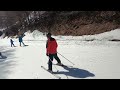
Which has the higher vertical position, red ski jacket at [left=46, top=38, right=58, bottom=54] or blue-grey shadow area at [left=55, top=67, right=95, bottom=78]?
red ski jacket at [left=46, top=38, right=58, bottom=54]

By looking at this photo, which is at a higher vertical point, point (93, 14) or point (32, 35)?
point (93, 14)

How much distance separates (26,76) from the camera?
9.16 meters

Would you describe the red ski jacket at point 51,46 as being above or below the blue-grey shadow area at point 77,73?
above

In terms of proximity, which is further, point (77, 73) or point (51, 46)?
point (51, 46)

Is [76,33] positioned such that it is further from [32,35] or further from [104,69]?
[104,69]

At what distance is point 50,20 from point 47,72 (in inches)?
1140

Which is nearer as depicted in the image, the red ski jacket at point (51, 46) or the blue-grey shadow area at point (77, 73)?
the blue-grey shadow area at point (77, 73)

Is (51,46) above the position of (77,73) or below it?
above

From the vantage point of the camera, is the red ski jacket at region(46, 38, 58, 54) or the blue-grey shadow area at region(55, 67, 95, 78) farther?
the red ski jacket at region(46, 38, 58, 54)
